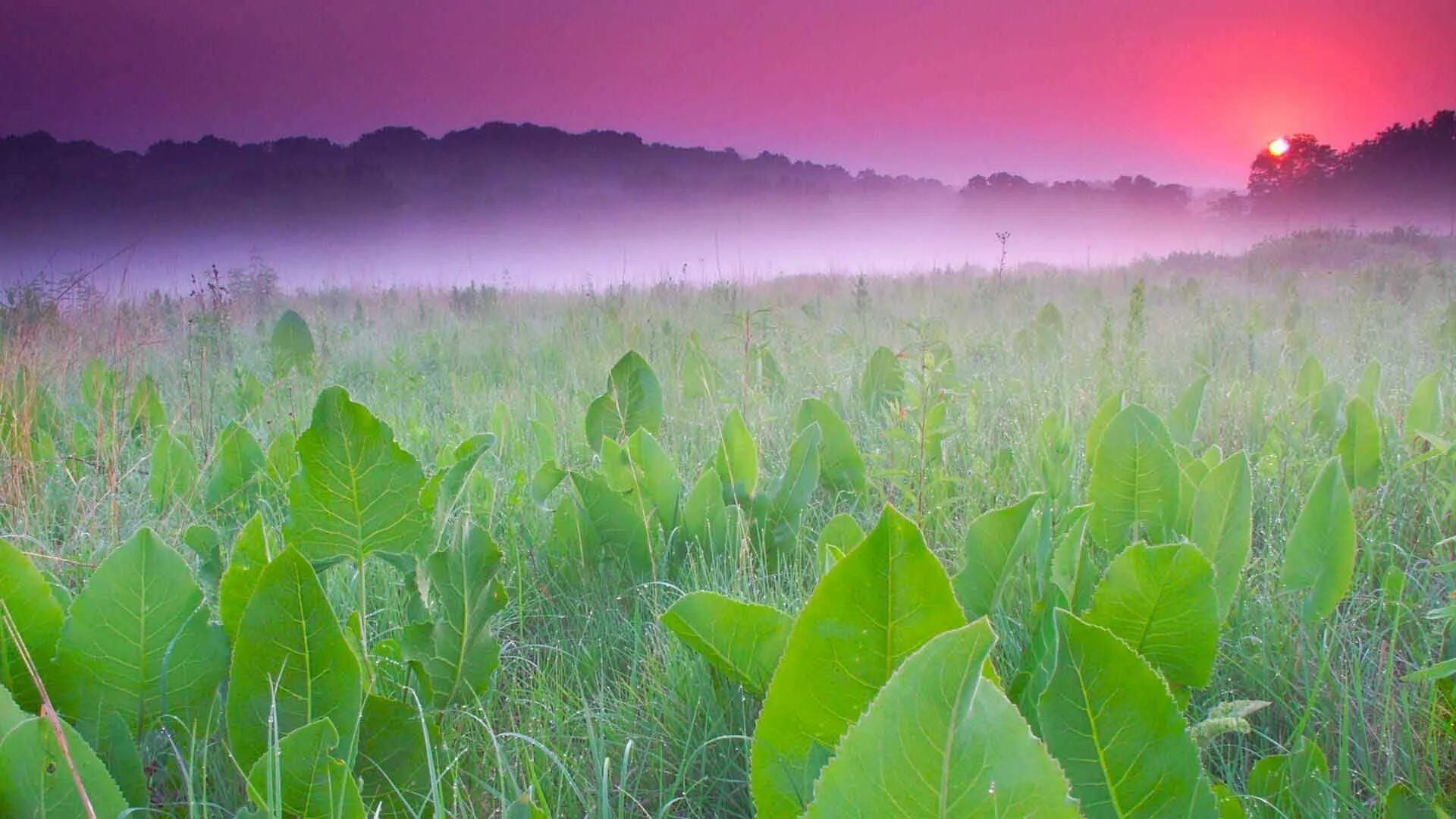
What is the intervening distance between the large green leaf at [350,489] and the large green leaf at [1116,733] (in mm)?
651

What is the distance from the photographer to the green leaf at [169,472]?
2191mm

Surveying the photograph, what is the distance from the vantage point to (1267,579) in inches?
62.4

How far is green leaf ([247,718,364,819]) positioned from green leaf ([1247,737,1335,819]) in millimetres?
835

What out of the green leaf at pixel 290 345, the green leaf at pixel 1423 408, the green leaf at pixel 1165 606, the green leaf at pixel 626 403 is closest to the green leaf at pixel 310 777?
the green leaf at pixel 1165 606

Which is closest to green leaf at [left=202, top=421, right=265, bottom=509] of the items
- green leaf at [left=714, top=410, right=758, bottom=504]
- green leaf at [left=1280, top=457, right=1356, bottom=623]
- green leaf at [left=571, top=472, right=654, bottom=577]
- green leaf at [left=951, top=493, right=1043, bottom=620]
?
green leaf at [left=571, top=472, right=654, bottom=577]

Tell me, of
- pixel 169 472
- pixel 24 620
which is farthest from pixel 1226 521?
pixel 169 472

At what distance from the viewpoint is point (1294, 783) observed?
93 centimetres

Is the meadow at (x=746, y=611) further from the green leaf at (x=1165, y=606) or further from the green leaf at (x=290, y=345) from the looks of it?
the green leaf at (x=290, y=345)

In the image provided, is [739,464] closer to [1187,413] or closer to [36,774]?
[1187,413]

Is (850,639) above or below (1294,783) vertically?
above

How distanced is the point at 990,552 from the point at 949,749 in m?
0.67

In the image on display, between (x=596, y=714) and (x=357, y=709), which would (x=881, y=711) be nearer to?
(x=357, y=709)

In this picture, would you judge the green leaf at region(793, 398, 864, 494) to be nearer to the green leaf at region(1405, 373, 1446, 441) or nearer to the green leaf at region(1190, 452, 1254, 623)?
the green leaf at region(1190, 452, 1254, 623)

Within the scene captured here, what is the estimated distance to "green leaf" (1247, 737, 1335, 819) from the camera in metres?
0.91
